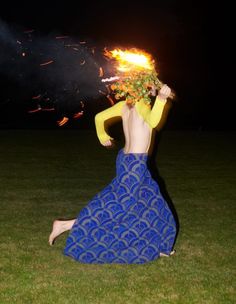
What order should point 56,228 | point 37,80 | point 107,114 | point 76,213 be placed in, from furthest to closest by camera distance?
point 37,80, point 76,213, point 56,228, point 107,114

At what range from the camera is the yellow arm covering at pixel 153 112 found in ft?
19.4

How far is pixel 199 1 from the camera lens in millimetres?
41656

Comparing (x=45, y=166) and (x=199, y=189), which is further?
(x=45, y=166)

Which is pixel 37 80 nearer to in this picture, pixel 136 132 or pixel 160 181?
pixel 160 181

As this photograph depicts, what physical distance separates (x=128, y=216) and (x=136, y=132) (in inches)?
39.3

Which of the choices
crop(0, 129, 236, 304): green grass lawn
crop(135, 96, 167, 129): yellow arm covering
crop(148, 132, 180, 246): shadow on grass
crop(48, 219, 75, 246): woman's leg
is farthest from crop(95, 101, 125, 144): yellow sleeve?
crop(0, 129, 236, 304): green grass lawn

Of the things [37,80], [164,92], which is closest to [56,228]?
[164,92]

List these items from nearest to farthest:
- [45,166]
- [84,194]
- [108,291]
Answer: [108,291] → [84,194] → [45,166]

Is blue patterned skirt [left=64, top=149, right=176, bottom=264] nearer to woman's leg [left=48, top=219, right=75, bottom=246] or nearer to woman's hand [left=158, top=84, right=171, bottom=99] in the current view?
woman's leg [left=48, top=219, right=75, bottom=246]

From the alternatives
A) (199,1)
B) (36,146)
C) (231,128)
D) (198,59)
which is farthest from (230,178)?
(199,1)

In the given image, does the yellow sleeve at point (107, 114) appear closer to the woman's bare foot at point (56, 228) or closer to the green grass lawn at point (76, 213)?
the woman's bare foot at point (56, 228)

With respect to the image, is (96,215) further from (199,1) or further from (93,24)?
(199,1)

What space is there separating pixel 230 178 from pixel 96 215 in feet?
24.1

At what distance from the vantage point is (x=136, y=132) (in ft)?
20.4
